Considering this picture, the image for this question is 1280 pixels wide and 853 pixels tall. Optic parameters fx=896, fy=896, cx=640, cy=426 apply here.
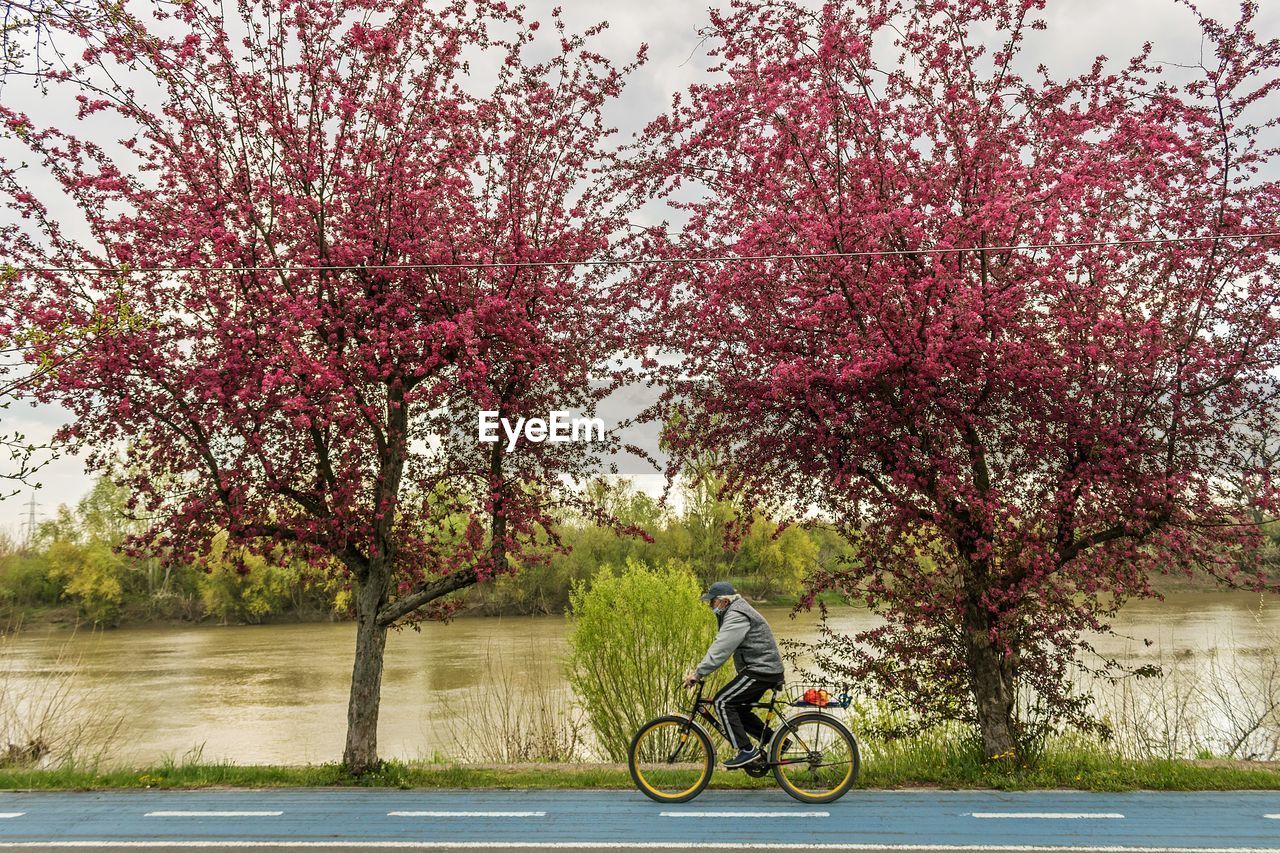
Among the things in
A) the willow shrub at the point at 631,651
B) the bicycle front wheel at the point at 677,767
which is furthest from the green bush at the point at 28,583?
the bicycle front wheel at the point at 677,767

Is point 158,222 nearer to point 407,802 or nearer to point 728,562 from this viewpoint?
point 407,802

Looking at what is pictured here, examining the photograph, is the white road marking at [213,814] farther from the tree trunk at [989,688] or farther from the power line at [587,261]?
the tree trunk at [989,688]

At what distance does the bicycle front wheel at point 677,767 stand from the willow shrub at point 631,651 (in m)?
4.30

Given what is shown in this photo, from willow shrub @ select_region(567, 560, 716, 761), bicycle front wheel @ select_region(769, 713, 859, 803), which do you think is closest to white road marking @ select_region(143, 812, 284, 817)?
bicycle front wheel @ select_region(769, 713, 859, 803)

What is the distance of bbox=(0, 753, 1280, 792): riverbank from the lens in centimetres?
795

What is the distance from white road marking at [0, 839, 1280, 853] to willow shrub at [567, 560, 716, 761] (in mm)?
6084

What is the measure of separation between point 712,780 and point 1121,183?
23.0 ft

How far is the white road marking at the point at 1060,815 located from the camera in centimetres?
690

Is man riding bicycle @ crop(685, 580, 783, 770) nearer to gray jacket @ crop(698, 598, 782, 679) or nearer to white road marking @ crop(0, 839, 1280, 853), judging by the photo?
gray jacket @ crop(698, 598, 782, 679)

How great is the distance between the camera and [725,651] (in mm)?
7488

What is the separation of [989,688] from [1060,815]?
1898 mm

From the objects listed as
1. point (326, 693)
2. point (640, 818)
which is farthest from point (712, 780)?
point (326, 693)

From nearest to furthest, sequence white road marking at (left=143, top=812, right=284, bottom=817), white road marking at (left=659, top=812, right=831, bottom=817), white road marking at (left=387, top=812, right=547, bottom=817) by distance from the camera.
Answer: white road marking at (left=659, top=812, right=831, bottom=817)
white road marking at (left=387, top=812, right=547, bottom=817)
white road marking at (left=143, top=812, right=284, bottom=817)

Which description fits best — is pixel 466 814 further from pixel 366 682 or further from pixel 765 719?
pixel 765 719
